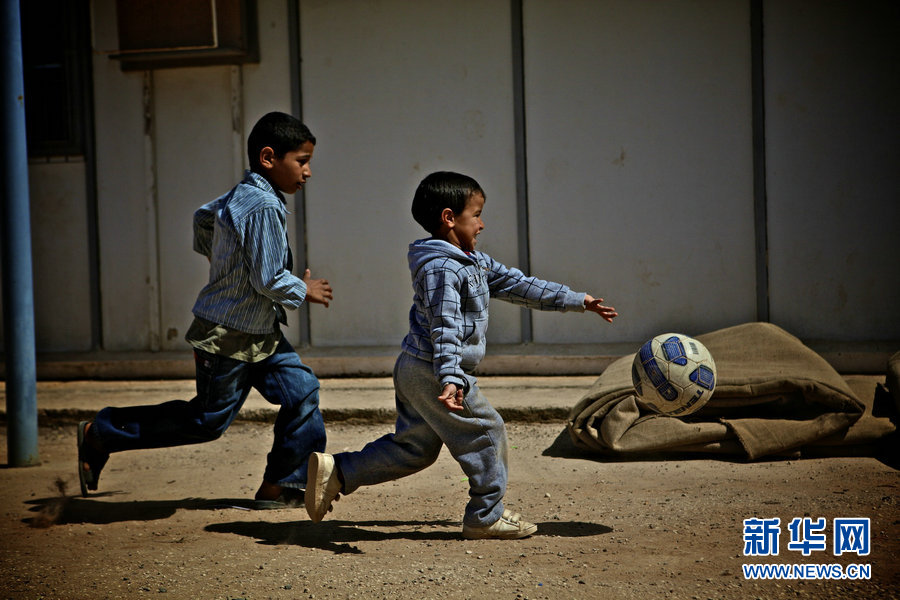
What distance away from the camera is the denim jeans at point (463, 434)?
145 inches

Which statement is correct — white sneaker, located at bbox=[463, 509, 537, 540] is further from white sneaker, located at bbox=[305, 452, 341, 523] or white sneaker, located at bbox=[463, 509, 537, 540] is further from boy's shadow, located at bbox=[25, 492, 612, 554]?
white sneaker, located at bbox=[305, 452, 341, 523]

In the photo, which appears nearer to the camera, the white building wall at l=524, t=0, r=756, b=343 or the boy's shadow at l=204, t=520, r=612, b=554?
the boy's shadow at l=204, t=520, r=612, b=554

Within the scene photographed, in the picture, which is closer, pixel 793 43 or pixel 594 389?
pixel 594 389

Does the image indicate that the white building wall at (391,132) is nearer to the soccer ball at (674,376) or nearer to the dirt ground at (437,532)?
the dirt ground at (437,532)

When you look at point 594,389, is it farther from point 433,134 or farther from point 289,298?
point 433,134

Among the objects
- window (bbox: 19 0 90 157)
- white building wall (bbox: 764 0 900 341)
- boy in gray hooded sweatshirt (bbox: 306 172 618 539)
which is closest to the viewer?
boy in gray hooded sweatshirt (bbox: 306 172 618 539)

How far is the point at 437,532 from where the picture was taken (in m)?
3.91

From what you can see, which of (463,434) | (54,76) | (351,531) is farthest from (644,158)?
(54,76)

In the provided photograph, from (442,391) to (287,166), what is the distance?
51.2 inches

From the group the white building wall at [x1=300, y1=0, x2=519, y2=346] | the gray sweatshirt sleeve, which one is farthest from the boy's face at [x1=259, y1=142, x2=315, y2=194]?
the white building wall at [x1=300, y1=0, x2=519, y2=346]

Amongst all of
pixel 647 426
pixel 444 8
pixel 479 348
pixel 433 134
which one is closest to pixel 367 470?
pixel 479 348

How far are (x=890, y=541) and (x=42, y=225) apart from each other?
6.58 meters

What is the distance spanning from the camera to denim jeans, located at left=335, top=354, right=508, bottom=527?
3.67m

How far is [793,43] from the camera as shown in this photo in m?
6.77
